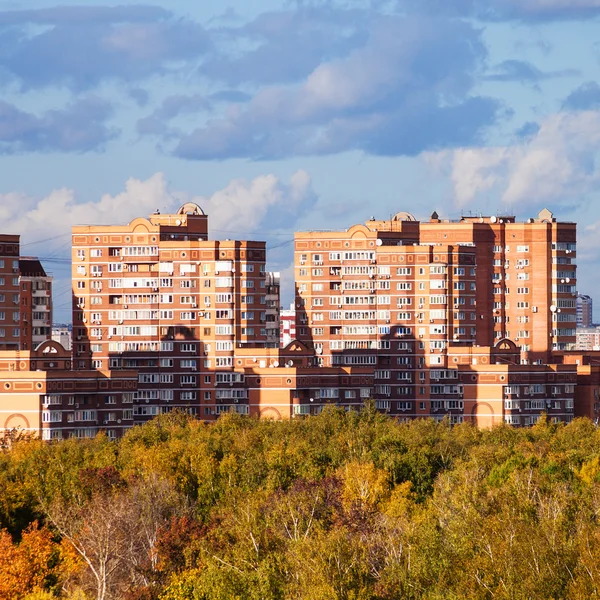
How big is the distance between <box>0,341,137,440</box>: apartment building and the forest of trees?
5490 mm

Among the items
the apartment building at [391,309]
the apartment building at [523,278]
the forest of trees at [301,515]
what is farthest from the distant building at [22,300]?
the apartment building at [523,278]

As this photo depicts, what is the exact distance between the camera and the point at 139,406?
133125mm

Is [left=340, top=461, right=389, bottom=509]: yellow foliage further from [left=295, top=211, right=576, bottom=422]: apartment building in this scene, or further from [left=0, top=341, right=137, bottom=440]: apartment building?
[left=295, top=211, right=576, bottom=422]: apartment building

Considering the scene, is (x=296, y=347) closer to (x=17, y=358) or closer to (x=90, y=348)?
(x=90, y=348)

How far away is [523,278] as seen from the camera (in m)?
161

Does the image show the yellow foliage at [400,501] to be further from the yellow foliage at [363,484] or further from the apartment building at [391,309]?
the apartment building at [391,309]

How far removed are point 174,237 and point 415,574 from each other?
8352 cm

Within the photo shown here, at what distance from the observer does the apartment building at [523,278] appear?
16012cm

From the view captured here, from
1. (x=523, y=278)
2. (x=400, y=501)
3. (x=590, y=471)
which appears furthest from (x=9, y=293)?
(x=400, y=501)

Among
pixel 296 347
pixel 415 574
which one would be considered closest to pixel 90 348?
pixel 296 347

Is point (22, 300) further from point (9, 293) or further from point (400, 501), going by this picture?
point (400, 501)

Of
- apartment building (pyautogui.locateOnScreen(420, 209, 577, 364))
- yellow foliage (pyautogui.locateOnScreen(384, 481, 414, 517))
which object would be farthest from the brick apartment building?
yellow foliage (pyautogui.locateOnScreen(384, 481, 414, 517))

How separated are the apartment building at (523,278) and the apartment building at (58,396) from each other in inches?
1867

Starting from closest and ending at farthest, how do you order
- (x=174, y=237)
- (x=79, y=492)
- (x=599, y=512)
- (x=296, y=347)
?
1. (x=599, y=512)
2. (x=79, y=492)
3. (x=296, y=347)
4. (x=174, y=237)
